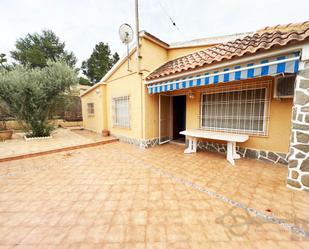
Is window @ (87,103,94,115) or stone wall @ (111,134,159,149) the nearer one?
stone wall @ (111,134,159,149)

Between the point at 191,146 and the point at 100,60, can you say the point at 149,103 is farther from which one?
the point at 100,60

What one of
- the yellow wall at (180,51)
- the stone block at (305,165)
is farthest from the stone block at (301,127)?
the yellow wall at (180,51)

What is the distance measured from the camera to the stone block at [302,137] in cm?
451

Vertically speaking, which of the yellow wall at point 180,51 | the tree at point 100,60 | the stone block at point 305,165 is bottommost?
the stone block at point 305,165

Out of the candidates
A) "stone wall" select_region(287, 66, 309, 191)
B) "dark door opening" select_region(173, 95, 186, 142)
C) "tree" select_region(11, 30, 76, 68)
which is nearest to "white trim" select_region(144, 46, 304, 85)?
"stone wall" select_region(287, 66, 309, 191)

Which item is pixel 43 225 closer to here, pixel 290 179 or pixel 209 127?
pixel 290 179

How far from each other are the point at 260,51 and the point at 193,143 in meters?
5.65

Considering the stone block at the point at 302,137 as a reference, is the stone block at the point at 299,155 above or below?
below

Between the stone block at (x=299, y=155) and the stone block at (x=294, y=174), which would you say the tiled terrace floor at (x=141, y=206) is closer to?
the stone block at (x=294, y=174)

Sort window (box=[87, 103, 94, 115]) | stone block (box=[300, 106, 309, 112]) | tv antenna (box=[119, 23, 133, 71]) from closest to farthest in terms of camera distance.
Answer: stone block (box=[300, 106, 309, 112])
tv antenna (box=[119, 23, 133, 71])
window (box=[87, 103, 94, 115])

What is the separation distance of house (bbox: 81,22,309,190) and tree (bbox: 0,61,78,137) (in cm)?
347

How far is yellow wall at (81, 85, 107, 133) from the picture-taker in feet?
47.3

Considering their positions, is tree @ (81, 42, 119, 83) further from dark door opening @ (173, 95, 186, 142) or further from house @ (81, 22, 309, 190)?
dark door opening @ (173, 95, 186, 142)

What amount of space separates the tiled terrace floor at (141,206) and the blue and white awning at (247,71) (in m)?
4.05
